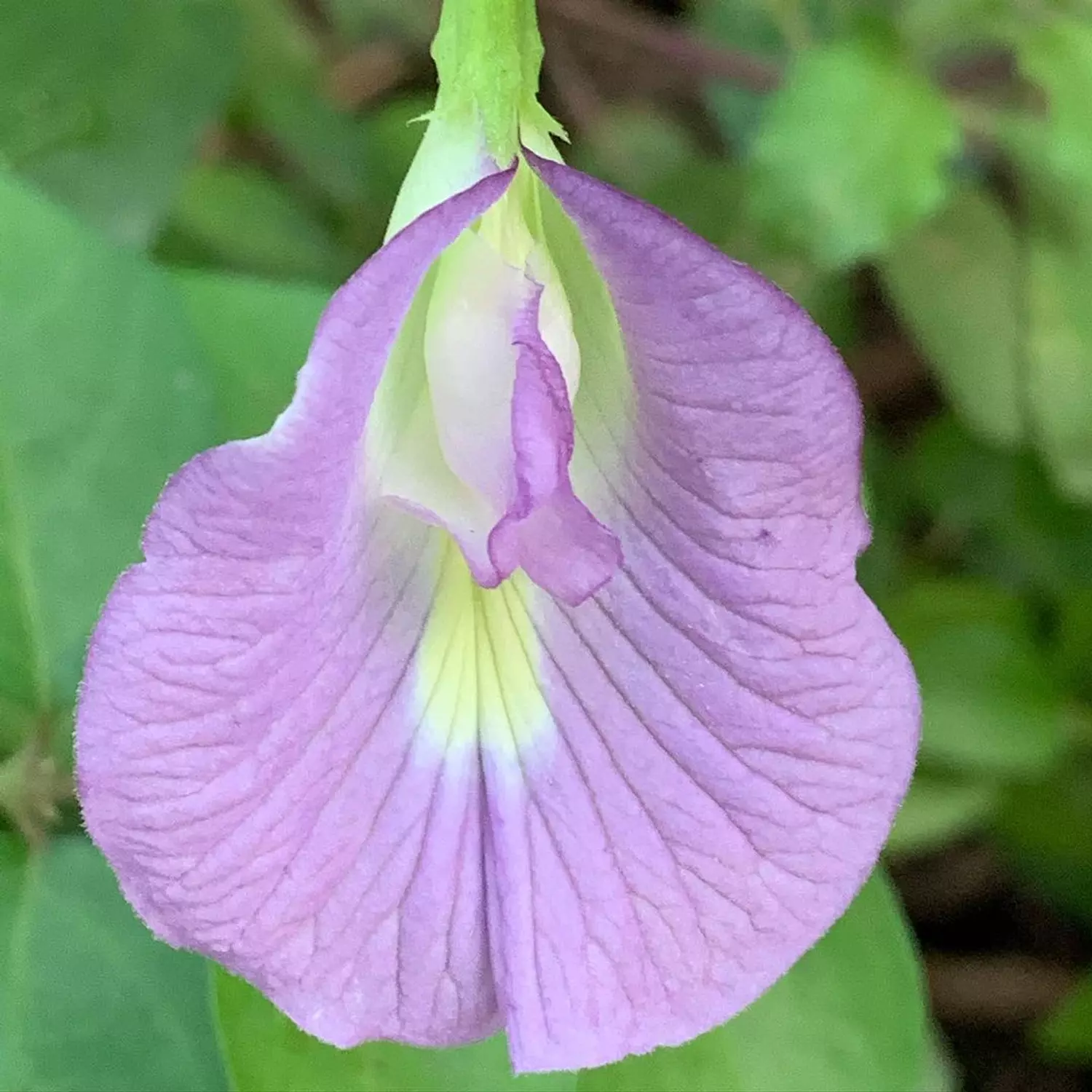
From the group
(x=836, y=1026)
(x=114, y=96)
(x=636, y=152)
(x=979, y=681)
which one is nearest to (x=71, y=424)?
(x=114, y=96)

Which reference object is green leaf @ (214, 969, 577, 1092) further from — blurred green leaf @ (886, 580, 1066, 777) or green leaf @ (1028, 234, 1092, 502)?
green leaf @ (1028, 234, 1092, 502)

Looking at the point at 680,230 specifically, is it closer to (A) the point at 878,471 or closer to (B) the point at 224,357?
(B) the point at 224,357

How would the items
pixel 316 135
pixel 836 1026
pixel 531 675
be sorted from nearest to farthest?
pixel 531 675
pixel 836 1026
pixel 316 135

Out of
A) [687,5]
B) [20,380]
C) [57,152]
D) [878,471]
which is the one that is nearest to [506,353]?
[20,380]

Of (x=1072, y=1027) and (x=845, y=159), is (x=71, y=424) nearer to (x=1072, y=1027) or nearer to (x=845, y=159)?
(x=845, y=159)

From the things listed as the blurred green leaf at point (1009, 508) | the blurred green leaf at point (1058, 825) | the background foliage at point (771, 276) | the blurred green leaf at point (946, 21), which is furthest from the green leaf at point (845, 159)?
the blurred green leaf at point (1058, 825)

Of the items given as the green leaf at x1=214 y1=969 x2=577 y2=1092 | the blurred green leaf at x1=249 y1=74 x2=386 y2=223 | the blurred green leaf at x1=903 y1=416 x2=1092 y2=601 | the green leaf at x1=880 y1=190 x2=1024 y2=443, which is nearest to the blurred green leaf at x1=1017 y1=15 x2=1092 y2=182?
the green leaf at x1=880 y1=190 x2=1024 y2=443
